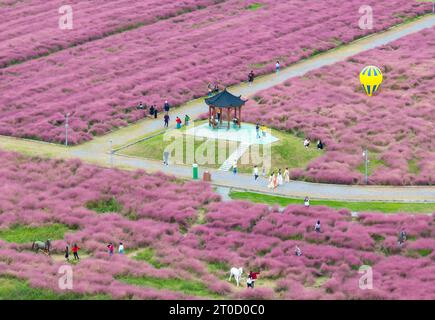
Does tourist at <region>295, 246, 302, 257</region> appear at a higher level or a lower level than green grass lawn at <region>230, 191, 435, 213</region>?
lower

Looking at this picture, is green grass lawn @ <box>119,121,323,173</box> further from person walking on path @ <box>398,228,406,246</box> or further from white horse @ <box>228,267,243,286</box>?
white horse @ <box>228,267,243,286</box>

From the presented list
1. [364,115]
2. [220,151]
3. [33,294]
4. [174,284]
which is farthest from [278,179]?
[33,294]


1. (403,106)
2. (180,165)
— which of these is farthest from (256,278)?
(403,106)

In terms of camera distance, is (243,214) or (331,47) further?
(331,47)

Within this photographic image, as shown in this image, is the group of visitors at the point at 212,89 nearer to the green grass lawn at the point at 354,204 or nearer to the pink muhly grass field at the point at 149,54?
the pink muhly grass field at the point at 149,54

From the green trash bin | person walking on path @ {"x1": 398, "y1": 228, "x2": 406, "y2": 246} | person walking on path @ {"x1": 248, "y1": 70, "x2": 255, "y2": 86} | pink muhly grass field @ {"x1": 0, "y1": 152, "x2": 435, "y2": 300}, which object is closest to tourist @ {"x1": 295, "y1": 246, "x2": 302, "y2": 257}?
pink muhly grass field @ {"x1": 0, "y1": 152, "x2": 435, "y2": 300}
